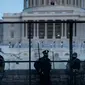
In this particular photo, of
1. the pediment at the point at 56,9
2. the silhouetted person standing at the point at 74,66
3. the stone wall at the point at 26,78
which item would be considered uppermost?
the pediment at the point at 56,9

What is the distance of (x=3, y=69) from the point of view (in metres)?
7.46

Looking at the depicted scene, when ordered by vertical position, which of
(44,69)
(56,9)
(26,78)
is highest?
(56,9)

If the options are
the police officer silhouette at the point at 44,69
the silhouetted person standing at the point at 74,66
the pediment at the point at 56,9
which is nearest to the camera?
the police officer silhouette at the point at 44,69

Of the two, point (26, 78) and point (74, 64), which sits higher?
Result: point (74, 64)

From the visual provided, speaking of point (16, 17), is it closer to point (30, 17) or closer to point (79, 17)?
point (30, 17)

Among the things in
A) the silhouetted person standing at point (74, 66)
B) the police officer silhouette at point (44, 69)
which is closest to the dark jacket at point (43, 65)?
the police officer silhouette at point (44, 69)

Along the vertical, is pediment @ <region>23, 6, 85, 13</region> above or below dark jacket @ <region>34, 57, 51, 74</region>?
above

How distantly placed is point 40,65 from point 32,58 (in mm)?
626

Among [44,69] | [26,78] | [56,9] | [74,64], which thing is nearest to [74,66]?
[74,64]

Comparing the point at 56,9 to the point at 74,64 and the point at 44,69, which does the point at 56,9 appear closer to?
the point at 74,64

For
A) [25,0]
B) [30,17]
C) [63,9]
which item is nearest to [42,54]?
[30,17]

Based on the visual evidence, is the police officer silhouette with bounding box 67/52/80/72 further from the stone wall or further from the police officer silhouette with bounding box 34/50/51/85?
the police officer silhouette with bounding box 34/50/51/85

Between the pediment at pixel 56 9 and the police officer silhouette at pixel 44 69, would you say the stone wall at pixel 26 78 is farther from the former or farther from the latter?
the pediment at pixel 56 9

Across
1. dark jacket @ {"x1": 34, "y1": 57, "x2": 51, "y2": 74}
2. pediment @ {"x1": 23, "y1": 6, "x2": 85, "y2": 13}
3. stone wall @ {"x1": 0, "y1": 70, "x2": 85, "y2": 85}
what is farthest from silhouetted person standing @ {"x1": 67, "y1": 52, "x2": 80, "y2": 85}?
pediment @ {"x1": 23, "y1": 6, "x2": 85, "y2": 13}
